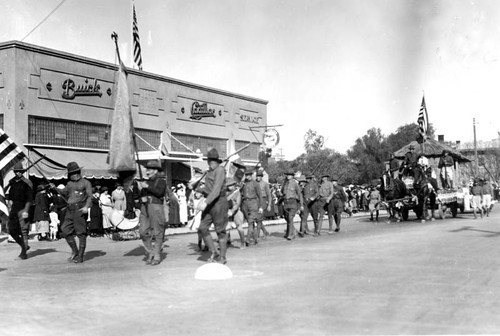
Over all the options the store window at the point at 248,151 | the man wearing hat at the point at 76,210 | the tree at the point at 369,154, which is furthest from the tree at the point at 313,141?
the man wearing hat at the point at 76,210

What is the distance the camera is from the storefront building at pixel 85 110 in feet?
75.4

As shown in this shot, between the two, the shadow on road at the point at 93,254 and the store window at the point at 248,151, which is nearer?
the shadow on road at the point at 93,254

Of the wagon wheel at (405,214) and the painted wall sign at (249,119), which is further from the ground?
the painted wall sign at (249,119)

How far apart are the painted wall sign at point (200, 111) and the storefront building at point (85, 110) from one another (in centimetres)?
6

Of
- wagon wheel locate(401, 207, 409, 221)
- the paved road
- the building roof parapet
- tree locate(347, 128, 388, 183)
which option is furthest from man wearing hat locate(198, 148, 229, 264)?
tree locate(347, 128, 388, 183)

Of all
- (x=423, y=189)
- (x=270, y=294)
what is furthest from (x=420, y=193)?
(x=270, y=294)

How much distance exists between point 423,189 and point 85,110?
50.3ft

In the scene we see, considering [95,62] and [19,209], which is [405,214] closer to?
[95,62]

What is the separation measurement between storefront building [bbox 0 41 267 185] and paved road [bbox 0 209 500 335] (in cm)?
885

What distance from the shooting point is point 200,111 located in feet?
109

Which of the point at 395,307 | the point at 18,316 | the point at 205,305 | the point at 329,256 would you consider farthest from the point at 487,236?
the point at 18,316

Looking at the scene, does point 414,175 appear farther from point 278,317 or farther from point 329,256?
point 278,317

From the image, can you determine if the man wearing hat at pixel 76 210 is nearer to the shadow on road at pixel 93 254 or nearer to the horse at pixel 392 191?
the shadow on road at pixel 93 254

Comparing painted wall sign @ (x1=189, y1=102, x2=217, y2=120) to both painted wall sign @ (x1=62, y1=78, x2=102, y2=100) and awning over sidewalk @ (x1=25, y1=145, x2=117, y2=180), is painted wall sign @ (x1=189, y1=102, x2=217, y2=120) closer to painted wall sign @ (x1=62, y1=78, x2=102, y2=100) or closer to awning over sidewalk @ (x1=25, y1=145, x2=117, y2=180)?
painted wall sign @ (x1=62, y1=78, x2=102, y2=100)
